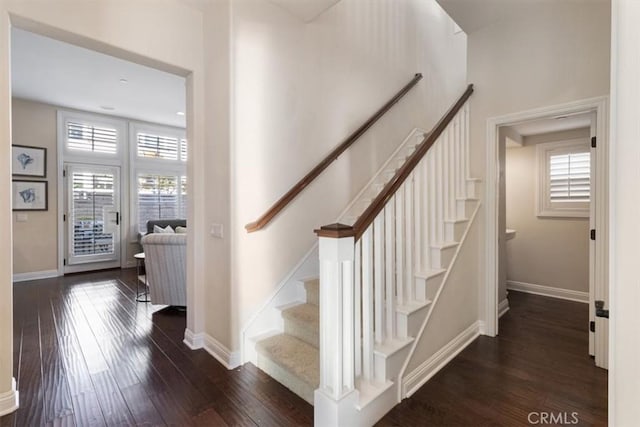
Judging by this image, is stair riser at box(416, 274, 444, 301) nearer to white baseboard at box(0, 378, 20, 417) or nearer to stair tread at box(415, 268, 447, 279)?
stair tread at box(415, 268, 447, 279)

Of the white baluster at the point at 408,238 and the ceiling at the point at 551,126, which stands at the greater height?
the ceiling at the point at 551,126

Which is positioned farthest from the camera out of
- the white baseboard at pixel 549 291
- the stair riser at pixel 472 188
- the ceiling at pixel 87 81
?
the white baseboard at pixel 549 291

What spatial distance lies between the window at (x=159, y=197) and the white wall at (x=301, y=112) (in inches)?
191

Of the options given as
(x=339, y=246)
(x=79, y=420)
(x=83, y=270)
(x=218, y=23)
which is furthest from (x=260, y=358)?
(x=83, y=270)

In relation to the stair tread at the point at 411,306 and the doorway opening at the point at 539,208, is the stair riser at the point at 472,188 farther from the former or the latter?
the stair tread at the point at 411,306

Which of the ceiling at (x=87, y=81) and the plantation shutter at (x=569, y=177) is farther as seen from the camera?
the plantation shutter at (x=569, y=177)

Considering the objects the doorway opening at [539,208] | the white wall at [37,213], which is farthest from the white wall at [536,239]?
the white wall at [37,213]

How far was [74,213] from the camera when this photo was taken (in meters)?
5.53

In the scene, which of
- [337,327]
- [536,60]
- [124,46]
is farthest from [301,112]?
[536,60]

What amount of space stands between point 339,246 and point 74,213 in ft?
19.6

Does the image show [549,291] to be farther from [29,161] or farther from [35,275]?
[29,161]

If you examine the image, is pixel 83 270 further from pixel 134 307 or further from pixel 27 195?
pixel 134 307

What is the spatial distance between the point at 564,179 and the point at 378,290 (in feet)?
11.8

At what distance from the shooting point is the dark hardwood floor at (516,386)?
5.73 ft
